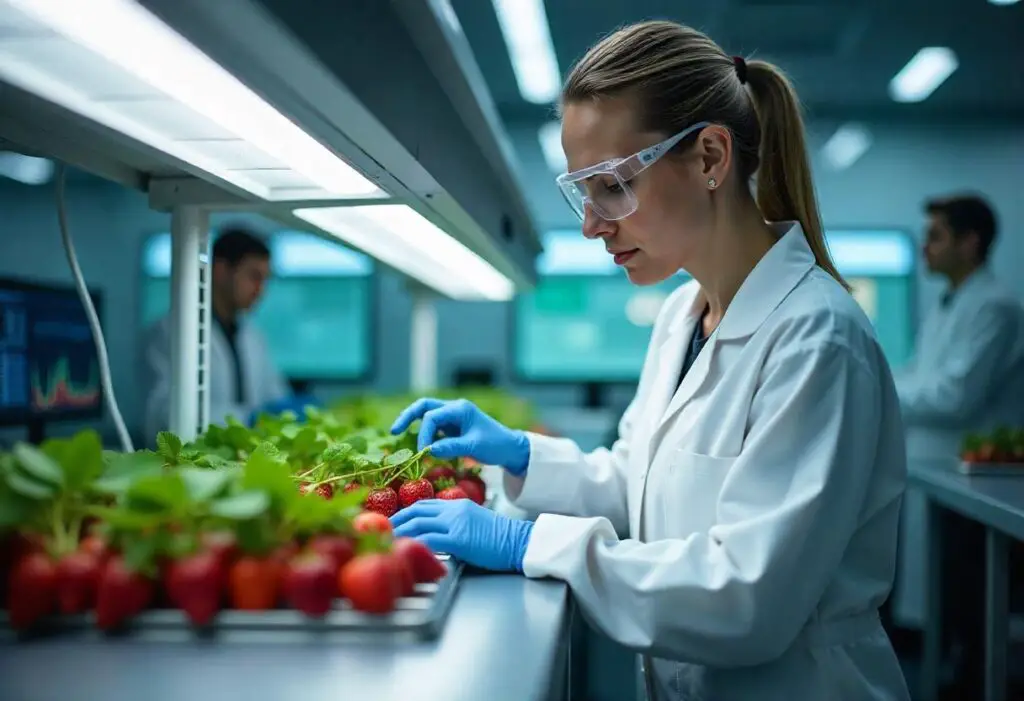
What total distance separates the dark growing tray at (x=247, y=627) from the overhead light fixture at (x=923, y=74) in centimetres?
504

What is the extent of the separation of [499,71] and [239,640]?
4.79 m

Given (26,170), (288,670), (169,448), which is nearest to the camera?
(288,670)

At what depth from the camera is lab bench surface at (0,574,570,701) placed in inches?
31.0

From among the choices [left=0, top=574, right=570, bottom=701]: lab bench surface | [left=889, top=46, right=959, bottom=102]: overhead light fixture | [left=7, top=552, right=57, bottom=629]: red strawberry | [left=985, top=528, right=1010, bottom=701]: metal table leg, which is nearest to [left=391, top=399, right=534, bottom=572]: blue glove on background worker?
[left=0, top=574, right=570, bottom=701]: lab bench surface

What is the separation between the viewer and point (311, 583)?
2.87 ft

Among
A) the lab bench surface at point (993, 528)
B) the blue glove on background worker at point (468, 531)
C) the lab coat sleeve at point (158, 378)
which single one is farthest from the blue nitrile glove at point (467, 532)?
the lab coat sleeve at point (158, 378)

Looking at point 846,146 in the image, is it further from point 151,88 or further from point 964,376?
point 151,88

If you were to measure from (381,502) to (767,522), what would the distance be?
1.87 feet

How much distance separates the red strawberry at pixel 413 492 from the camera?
4.48 feet

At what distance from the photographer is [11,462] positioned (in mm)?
884

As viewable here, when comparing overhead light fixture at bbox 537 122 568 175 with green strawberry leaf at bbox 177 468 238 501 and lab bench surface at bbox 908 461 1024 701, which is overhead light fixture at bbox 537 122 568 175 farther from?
green strawberry leaf at bbox 177 468 238 501

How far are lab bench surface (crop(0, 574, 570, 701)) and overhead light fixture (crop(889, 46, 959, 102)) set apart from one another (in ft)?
16.5

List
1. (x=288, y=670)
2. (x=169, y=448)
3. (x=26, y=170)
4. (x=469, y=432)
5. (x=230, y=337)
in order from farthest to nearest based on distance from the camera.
A: 1. (x=26, y=170)
2. (x=230, y=337)
3. (x=469, y=432)
4. (x=169, y=448)
5. (x=288, y=670)

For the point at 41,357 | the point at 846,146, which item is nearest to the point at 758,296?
the point at 41,357
